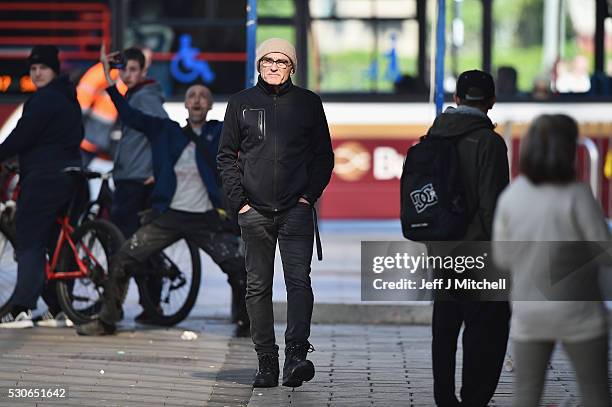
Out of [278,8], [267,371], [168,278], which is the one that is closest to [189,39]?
[278,8]

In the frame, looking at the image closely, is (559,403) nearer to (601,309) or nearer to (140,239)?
(601,309)

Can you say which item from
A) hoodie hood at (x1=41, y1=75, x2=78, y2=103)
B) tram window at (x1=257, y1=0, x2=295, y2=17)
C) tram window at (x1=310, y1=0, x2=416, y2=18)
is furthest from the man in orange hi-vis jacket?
hoodie hood at (x1=41, y1=75, x2=78, y2=103)

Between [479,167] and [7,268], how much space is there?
469 centimetres

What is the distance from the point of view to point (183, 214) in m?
10.1

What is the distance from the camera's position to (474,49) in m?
16.7

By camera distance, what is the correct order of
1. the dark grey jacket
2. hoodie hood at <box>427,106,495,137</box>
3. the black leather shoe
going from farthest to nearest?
the dark grey jacket < the black leather shoe < hoodie hood at <box>427,106,495,137</box>

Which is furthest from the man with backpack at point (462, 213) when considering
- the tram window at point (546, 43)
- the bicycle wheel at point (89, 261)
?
the tram window at point (546, 43)

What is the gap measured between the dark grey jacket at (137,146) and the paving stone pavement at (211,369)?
102cm

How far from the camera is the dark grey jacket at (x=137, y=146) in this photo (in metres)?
10.8

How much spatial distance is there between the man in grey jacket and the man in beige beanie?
A: 2644 millimetres

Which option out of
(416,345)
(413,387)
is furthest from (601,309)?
(416,345)

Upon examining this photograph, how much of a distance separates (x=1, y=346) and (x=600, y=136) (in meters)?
8.75

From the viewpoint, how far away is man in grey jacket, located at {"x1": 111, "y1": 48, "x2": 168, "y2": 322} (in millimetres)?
10781

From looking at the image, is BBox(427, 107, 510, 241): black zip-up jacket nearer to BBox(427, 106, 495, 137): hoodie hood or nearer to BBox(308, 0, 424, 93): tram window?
BBox(427, 106, 495, 137): hoodie hood
